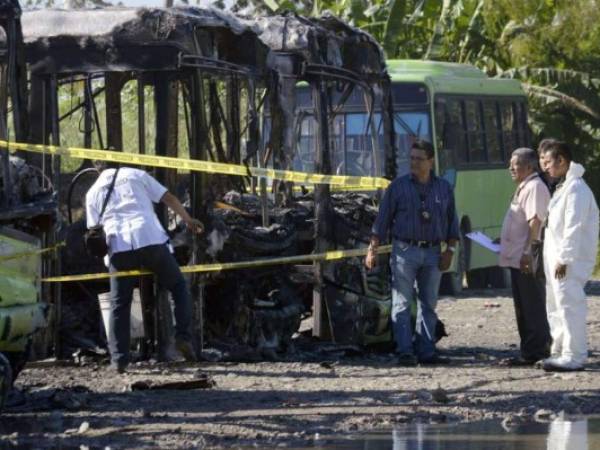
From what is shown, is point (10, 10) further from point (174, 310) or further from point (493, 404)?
point (493, 404)

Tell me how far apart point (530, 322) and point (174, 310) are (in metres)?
2.91

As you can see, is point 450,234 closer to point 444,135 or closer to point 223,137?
point 223,137

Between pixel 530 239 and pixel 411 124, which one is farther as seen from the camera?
pixel 411 124

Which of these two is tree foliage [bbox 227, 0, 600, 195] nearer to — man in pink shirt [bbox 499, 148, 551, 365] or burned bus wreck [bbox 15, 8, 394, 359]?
burned bus wreck [bbox 15, 8, 394, 359]

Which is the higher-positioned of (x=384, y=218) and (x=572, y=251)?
(x=384, y=218)

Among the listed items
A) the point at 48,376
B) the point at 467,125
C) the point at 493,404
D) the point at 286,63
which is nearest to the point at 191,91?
the point at 286,63

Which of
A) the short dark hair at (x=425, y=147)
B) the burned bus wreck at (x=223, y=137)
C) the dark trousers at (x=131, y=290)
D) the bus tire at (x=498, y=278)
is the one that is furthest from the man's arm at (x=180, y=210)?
the bus tire at (x=498, y=278)

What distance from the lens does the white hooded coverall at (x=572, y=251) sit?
527 inches

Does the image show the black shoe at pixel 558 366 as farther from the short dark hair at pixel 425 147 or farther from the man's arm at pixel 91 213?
the man's arm at pixel 91 213

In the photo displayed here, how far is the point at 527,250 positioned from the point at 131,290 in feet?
10.2

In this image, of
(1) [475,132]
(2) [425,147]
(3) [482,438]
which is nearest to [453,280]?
(1) [475,132]

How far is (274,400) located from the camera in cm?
1172

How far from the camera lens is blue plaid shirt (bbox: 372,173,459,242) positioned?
46.8ft

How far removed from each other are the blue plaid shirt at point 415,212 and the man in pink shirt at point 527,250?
19.4 inches
